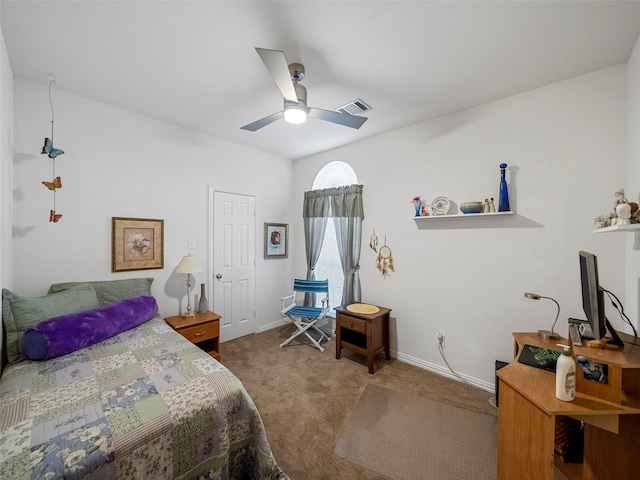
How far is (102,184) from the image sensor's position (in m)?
2.52

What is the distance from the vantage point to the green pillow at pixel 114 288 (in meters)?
2.25

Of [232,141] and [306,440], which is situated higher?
[232,141]

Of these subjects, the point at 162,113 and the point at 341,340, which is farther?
the point at 341,340

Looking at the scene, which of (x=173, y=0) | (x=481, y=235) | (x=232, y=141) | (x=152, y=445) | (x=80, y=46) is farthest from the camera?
(x=232, y=141)

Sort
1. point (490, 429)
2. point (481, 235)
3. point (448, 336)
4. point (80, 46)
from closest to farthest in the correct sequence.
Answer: point (80, 46)
point (490, 429)
point (481, 235)
point (448, 336)

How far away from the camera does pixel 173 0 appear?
140 centimetres

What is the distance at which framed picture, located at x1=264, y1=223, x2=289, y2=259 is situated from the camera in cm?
399

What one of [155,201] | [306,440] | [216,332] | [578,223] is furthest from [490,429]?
[155,201]

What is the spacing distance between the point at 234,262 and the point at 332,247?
1468 mm

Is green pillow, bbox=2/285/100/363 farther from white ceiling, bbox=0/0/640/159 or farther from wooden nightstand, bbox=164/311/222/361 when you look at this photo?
white ceiling, bbox=0/0/640/159

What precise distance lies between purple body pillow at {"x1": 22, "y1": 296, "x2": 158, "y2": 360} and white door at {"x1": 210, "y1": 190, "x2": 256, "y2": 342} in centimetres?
118

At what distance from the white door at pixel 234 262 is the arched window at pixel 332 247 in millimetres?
1069

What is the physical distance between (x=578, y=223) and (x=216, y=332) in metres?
3.56

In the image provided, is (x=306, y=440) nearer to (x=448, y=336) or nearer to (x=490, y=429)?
(x=490, y=429)
